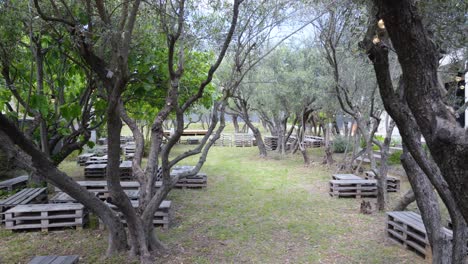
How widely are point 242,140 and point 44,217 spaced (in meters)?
19.0

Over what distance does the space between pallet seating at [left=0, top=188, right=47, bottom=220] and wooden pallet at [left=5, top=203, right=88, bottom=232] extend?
404 millimetres

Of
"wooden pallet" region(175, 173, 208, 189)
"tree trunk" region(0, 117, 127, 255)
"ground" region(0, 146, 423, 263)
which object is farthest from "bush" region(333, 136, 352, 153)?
"tree trunk" region(0, 117, 127, 255)

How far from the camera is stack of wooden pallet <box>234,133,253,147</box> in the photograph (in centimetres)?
2491

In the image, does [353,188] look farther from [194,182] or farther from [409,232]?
[194,182]

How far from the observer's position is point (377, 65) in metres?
3.17

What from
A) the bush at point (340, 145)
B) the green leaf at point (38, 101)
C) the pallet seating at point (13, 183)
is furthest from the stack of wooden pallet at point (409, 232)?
the bush at point (340, 145)

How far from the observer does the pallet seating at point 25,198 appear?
22.5ft

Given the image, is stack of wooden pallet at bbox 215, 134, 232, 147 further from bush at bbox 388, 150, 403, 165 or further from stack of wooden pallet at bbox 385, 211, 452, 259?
stack of wooden pallet at bbox 385, 211, 452, 259

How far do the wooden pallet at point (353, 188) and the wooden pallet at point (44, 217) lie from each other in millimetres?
6244

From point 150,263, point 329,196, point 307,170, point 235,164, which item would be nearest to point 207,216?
point 150,263

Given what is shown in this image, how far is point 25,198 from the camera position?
725cm

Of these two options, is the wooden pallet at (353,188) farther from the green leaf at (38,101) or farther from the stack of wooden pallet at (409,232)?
the green leaf at (38,101)

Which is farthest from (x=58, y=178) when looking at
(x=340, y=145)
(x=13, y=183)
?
(x=340, y=145)

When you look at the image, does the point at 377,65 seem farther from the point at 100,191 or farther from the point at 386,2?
the point at 100,191
